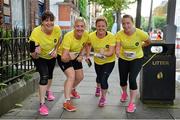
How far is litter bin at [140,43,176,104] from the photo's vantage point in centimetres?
660

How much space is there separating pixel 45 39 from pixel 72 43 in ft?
1.56

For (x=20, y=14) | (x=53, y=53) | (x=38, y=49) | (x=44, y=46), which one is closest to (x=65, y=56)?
(x=53, y=53)

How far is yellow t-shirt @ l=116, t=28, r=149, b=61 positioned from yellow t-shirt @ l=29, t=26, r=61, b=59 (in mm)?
1073

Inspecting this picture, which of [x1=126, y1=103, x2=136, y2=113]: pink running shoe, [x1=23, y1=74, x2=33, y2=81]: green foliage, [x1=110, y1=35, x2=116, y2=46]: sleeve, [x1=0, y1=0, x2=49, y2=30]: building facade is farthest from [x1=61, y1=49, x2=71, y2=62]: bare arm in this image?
[x1=0, y1=0, x2=49, y2=30]: building facade

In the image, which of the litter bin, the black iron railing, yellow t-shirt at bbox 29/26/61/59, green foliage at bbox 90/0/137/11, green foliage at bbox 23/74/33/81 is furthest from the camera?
green foliage at bbox 90/0/137/11

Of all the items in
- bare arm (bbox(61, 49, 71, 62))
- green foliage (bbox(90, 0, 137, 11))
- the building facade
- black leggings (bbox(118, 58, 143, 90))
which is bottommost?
black leggings (bbox(118, 58, 143, 90))

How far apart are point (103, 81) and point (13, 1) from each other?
774cm

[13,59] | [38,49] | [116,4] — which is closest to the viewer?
[38,49]

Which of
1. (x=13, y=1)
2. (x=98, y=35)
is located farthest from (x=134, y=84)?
(x=13, y=1)

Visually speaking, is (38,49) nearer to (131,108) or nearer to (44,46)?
(44,46)

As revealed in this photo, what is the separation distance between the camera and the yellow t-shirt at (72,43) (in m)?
6.12

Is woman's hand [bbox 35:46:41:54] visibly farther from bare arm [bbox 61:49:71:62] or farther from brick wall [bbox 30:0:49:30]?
brick wall [bbox 30:0:49:30]

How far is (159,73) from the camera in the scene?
6.62m

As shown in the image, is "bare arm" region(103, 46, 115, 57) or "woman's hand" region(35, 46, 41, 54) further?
"bare arm" region(103, 46, 115, 57)
